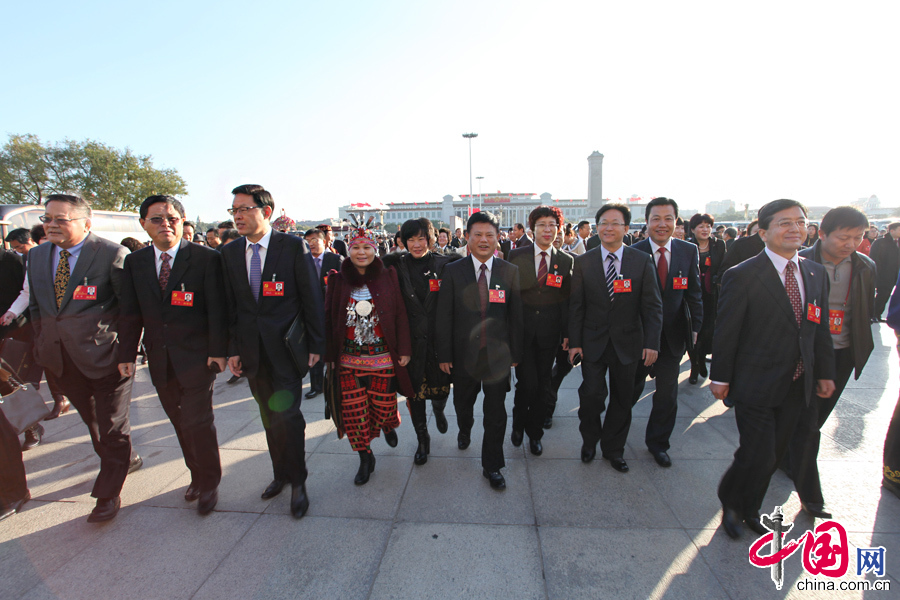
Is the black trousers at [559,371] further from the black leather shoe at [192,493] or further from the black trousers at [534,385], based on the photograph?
the black leather shoe at [192,493]

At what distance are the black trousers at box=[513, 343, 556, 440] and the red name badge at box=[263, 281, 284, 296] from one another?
1843mm

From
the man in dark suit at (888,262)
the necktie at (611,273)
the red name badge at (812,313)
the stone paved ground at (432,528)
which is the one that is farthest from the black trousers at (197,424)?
the man in dark suit at (888,262)

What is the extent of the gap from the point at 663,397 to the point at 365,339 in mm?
2397

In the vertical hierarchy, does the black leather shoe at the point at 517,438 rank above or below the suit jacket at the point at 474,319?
below

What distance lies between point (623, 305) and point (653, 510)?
1378 millimetres

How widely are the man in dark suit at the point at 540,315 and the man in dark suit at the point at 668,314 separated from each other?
2.39ft

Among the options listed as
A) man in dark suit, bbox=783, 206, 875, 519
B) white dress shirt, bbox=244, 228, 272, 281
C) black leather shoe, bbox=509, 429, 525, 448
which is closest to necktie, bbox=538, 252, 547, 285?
black leather shoe, bbox=509, 429, 525, 448

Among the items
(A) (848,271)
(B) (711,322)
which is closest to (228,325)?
(A) (848,271)

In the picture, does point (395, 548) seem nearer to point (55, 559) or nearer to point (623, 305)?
point (55, 559)

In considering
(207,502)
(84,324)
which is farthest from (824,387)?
(84,324)

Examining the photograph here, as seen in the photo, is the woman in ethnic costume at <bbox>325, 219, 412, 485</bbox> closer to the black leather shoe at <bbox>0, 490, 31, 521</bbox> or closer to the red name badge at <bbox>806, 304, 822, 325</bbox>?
the black leather shoe at <bbox>0, 490, 31, 521</bbox>

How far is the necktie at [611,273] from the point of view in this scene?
2.96 metres

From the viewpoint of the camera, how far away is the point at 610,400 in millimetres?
3059

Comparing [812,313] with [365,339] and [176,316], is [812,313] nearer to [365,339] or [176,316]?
[365,339]
